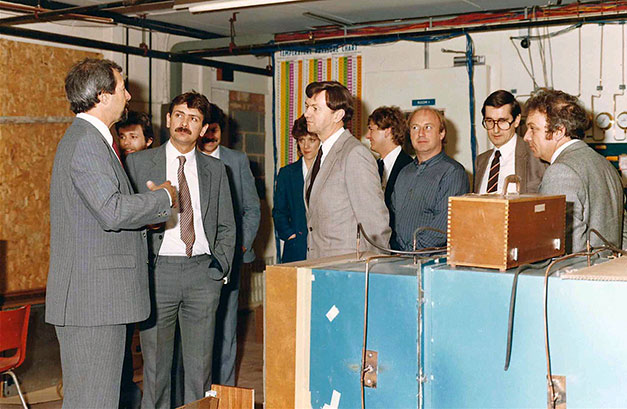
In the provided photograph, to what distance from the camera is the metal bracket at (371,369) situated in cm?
193

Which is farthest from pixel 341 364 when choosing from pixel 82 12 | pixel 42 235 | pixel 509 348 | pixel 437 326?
pixel 42 235

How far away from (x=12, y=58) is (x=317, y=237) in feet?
9.75

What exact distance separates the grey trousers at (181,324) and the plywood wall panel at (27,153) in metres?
1.94

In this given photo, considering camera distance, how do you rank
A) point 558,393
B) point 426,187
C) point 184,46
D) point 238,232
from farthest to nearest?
point 184,46
point 238,232
point 426,187
point 558,393

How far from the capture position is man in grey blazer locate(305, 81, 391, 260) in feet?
9.88

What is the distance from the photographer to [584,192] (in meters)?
2.52

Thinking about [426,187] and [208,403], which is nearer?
[208,403]

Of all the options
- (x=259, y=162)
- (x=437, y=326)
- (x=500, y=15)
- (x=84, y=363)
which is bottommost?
(x=84, y=363)

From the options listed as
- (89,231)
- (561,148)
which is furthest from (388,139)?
(89,231)

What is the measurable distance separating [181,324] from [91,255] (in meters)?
1.02

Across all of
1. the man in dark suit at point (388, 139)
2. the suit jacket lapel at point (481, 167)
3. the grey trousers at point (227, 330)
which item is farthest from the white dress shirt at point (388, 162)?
the grey trousers at point (227, 330)

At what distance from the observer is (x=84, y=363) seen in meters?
2.58

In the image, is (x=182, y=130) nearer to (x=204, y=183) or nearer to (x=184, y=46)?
(x=204, y=183)

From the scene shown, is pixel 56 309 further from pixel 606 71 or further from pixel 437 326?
pixel 606 71
